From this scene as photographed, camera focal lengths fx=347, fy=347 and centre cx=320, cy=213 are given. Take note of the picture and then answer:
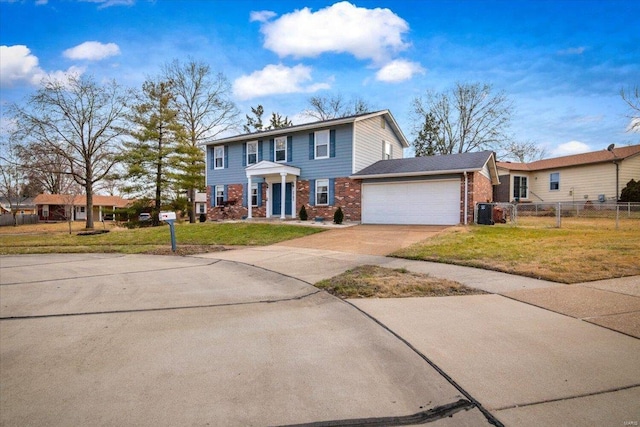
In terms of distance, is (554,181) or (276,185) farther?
(554,181)

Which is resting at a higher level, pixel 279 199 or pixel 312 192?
pixel 312 192

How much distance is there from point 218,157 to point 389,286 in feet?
69.6

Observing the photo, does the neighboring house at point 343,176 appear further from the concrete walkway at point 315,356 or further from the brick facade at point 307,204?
the concrete walkway at point 315,356

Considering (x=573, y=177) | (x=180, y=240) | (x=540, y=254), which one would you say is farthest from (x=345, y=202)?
(x=573, y=177)

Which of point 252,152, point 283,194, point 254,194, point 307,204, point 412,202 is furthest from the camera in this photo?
point 252,152

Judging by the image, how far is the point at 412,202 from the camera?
58.6ft

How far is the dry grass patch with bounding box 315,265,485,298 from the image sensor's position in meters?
5.35

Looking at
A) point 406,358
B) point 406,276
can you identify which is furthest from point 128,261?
point 406,358

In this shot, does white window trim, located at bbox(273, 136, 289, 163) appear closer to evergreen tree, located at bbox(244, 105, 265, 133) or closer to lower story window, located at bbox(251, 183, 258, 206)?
→ lower story window, located at bbox(251, 183, 258, 206)

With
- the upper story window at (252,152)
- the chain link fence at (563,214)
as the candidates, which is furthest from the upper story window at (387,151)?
the upper story window at (252,152)

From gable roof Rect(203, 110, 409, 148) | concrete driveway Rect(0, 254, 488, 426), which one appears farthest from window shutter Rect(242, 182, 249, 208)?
concrete driveway Rect(0, 254, 488, 426)

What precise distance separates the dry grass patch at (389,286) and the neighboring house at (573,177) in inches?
930

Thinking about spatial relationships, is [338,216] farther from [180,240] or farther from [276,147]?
[180,240]

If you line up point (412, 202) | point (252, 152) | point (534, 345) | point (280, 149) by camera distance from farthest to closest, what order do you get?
point (252, 152) < point (280, 149) < point (412, 202) < point (534, 345)
